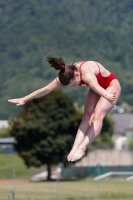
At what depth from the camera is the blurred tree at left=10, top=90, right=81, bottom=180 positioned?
58.8m

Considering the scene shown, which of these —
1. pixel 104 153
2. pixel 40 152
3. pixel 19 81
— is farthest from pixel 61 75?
pixel 19 81

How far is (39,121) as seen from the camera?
196 ft

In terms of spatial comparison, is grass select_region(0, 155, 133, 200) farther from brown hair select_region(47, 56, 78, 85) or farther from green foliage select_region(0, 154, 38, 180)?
brown hair select_region(47, 56, 78, 85)

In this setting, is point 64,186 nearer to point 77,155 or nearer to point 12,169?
point 12,169

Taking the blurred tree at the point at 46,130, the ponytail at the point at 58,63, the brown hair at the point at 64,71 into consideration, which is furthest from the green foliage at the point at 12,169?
the brown hair at the point at 64,71

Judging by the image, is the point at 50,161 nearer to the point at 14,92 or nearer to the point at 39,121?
the point at 39,121

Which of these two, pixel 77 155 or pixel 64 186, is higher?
pixel 64 186

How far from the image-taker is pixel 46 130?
195 ft

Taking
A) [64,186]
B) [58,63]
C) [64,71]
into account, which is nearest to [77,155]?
[64,71]

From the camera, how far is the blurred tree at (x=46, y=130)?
193 feet

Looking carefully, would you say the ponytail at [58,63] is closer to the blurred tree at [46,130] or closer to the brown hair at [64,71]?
the brown hair at [64,71]

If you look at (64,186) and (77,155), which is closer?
(77,155)

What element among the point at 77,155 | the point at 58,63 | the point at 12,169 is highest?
the point at 12,169

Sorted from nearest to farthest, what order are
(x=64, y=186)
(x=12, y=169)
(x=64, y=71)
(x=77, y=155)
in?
1. (x=64, y=71)
2. (x=77, y=155)
3. (x=64, y=186)
4. (x=12, y=169)
